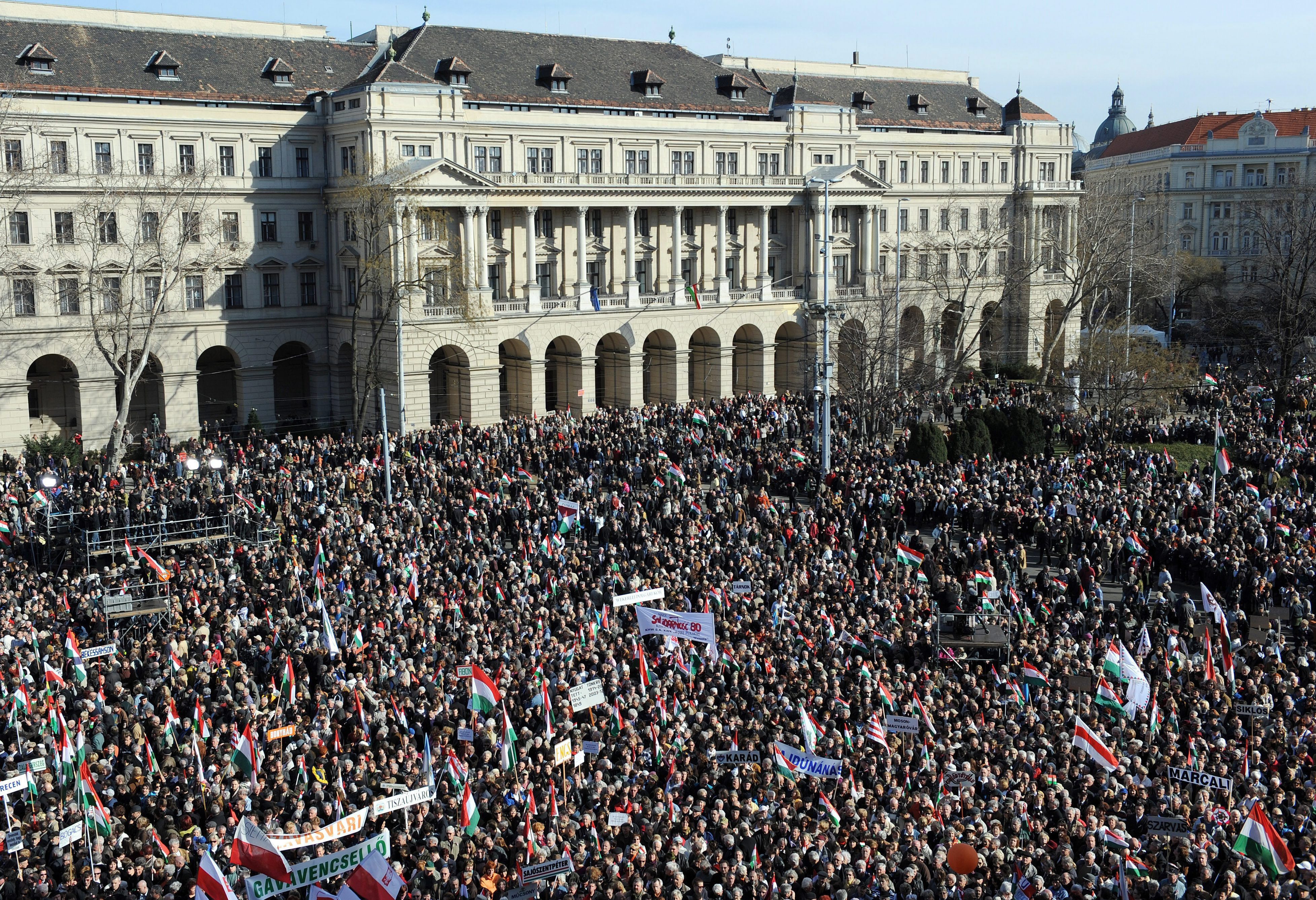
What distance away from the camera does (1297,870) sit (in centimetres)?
1722

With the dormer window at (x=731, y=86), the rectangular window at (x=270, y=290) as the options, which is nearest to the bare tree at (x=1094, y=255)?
the dormer window at (x=731, y=86)

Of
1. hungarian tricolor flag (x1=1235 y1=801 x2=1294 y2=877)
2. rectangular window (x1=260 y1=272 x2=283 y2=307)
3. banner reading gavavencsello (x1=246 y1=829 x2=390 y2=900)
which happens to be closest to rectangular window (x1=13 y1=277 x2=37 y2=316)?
rectangular window (x1=260 y1=272 x2=283 y2=307)

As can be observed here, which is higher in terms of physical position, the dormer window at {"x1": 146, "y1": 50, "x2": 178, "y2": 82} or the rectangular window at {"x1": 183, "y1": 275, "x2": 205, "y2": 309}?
the dormer window at {"x1": 146, "y1": 50, "x2": 178, "y2": 82}

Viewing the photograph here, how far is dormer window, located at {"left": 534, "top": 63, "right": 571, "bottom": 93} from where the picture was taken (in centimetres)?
6444

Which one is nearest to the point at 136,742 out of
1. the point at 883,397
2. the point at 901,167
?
the point at 883,397

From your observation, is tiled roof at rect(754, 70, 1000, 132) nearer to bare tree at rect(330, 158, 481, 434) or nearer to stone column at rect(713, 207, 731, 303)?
stone column at rect(713, 207, 731, 303)

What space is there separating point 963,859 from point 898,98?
2744 inches

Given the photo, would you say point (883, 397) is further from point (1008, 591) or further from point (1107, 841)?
point (1107, 841)

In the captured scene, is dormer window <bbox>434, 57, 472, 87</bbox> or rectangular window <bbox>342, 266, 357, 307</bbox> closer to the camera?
rectangular window <bbox>342, 266, 357, 307</bbox>

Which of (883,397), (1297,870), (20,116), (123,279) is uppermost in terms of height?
(20,116)

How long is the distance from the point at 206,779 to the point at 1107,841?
1334cm

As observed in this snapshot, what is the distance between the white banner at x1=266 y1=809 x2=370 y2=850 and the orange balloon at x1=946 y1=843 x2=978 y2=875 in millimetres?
7970

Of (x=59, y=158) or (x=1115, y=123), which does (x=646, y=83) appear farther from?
(x=1115, y=123)

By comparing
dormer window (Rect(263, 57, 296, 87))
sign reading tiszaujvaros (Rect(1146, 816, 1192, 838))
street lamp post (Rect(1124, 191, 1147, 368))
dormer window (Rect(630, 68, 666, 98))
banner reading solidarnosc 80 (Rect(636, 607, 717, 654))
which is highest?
dormer window (Rect(630, 68, 666, 98))
